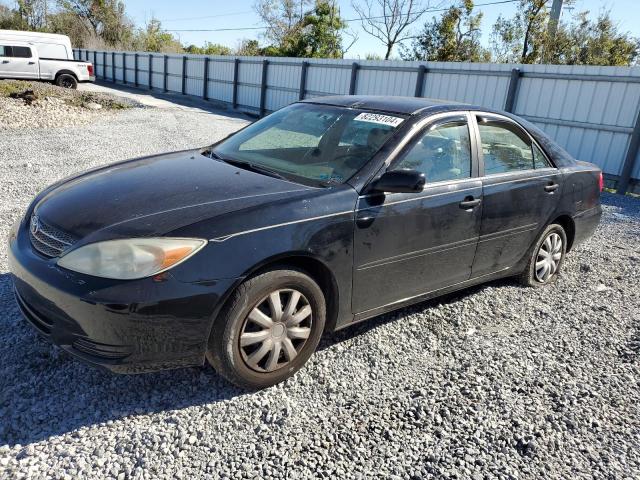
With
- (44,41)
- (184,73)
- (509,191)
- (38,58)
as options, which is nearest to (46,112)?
(38,58)

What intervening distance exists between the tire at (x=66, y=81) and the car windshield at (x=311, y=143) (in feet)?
79.0

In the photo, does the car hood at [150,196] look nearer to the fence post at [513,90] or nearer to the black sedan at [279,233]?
the black sedan at [279,233]

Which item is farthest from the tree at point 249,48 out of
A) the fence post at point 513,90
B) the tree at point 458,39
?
the fence post at point 513,90

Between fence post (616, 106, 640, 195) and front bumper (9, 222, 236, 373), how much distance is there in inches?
394

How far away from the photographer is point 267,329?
284 centimetres

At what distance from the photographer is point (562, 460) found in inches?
103

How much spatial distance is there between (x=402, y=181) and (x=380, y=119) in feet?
2.52

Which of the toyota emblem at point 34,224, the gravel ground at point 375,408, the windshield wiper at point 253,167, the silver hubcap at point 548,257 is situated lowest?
the gravel ground at point 375,408

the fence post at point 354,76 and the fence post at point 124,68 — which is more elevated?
the fence post at point 354,76

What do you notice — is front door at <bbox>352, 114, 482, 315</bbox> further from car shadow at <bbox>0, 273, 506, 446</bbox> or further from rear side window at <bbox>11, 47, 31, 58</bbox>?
rear side window at <bbox>11, 47, 31, 58</bbox>

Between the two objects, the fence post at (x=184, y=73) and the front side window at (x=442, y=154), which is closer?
the front side window at (x=442, y=154)

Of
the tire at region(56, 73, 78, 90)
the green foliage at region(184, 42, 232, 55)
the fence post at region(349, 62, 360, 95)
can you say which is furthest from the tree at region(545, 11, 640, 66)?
the green foliage at region(184, 42, 232, 55)

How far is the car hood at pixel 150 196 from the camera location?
8.80ft

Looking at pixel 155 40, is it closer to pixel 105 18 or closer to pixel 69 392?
pixel 105 18
